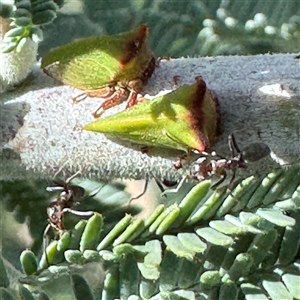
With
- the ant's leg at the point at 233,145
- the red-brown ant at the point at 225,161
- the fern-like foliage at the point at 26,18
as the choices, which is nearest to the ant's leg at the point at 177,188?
the red-brown ant at the point at 225,161

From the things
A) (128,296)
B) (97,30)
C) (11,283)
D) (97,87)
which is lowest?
(11,283)

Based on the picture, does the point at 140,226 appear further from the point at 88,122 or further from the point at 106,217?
the point at 106,217

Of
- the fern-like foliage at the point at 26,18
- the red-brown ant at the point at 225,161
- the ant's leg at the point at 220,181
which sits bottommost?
the ant's leg at the point at 220,181

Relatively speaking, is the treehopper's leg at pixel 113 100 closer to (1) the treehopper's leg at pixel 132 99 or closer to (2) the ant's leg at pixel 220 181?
(1) the treehopper's leg at pixel 132 99

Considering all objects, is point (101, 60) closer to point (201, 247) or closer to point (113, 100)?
point (113, 100)

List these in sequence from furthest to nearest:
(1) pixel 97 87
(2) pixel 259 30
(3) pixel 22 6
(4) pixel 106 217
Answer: (2) pixel 259 30 < (4) pixel 106 217 < (1) pixel 97 87 < (3) pixel 22 6

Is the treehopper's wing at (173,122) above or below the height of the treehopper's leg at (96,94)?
above

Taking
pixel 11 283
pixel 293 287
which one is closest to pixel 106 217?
pixel 11 283
